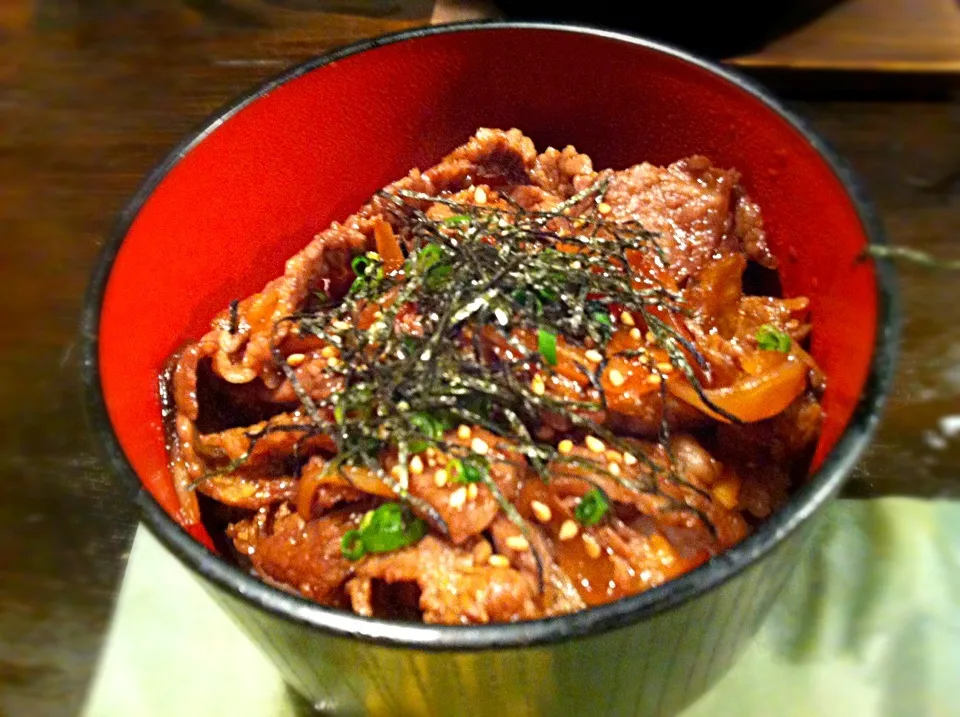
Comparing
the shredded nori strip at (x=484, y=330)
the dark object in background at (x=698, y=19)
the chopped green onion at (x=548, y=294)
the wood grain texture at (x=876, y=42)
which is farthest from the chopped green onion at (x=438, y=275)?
the wood grain texture at (x=876, y=42)

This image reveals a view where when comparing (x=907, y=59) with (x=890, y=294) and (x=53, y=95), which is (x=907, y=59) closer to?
(x=890, y=294)

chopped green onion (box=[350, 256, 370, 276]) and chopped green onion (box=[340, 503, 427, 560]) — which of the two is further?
chopped green onion (box=[350, 256, 370, 276])

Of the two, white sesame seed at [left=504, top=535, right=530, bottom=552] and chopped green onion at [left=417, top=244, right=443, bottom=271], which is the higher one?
chopped green onion at [left=417, top=244, right=443, bottom=271]

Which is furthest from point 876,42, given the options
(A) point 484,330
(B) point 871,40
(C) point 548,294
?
(A) point 484,330

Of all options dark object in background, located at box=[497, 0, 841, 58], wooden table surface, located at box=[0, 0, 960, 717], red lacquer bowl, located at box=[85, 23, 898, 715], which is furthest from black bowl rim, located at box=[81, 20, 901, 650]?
dark object in background, located at box=[497, 0, 841, 58]

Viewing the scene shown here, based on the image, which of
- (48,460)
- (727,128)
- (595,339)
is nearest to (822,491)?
(595,339)

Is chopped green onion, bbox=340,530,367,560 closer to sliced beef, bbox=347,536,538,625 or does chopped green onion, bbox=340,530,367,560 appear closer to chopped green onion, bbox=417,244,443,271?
sliced beef, bbox=347,536,538,625

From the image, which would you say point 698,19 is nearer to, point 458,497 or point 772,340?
point 772,340
